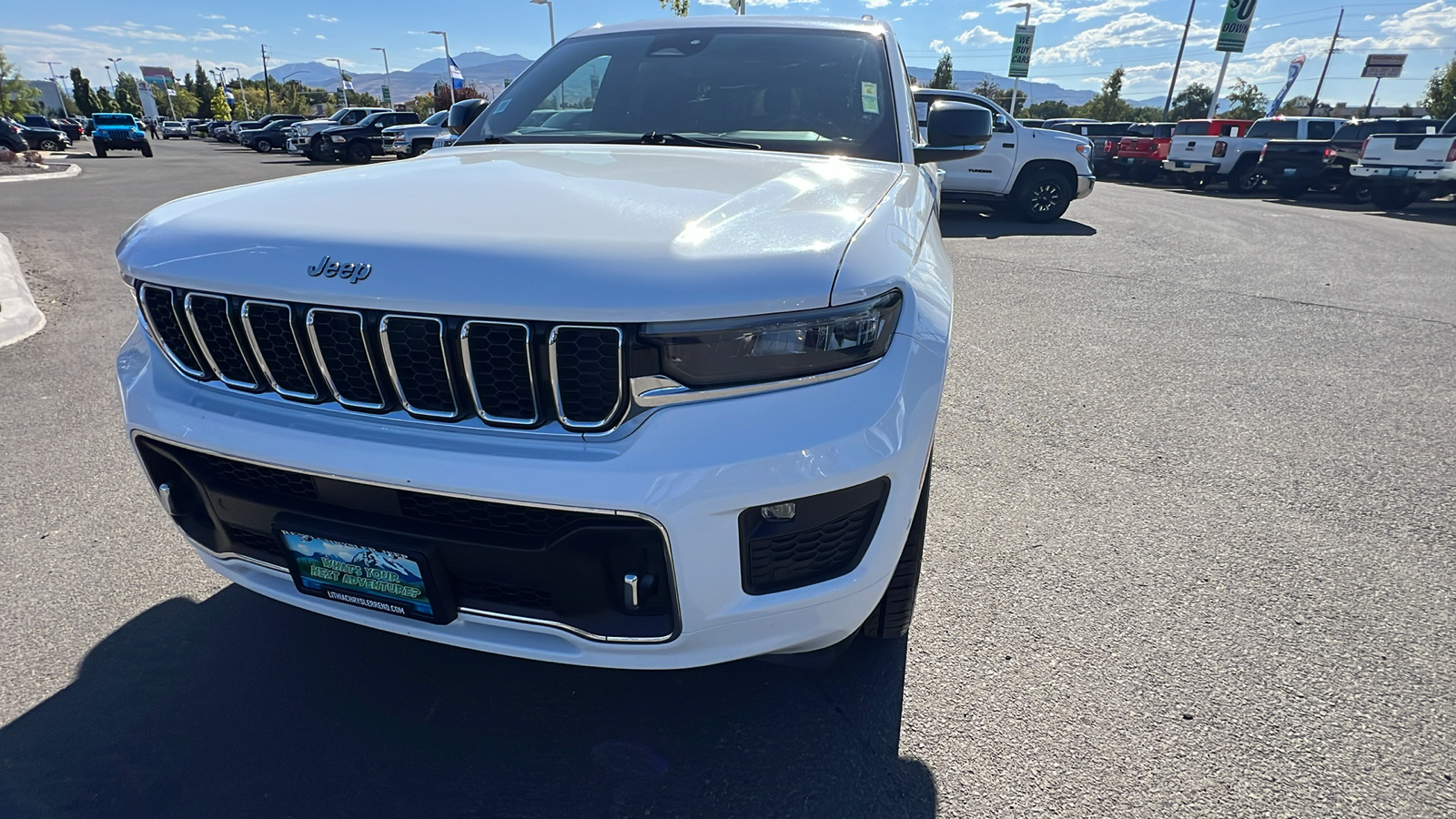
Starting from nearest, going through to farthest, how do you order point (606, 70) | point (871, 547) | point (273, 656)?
point (871, 547)
point (273, 656)
point (606, 70)

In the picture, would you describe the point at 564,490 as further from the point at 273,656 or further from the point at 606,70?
the point at 606,70

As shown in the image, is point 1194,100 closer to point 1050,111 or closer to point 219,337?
point 1050,111

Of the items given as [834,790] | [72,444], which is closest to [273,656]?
[834,790]

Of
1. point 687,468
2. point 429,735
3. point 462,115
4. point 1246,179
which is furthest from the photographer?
point 1246,179

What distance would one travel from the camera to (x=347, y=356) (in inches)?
61.7

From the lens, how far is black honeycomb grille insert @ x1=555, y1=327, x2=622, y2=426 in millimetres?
1420

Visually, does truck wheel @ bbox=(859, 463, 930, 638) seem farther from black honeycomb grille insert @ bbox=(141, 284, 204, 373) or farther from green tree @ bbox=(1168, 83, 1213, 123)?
green tree @ bbox=(1168, 83, 1213, 123)

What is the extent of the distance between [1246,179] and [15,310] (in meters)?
21.4

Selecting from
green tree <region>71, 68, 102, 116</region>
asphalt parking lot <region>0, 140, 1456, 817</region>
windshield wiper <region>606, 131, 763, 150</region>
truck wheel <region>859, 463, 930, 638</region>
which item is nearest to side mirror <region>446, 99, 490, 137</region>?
windshield wiper <region>606, 131, 763, 150</region>

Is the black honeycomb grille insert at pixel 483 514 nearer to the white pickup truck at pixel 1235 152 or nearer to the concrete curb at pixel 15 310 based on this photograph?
the concrete curb at pixel 15 310

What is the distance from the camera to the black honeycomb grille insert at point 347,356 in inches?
60.2

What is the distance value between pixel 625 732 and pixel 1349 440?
3.66 meters

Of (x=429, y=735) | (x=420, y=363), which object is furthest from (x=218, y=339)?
(x=429, y=735)

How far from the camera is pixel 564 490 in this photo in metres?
1.39
